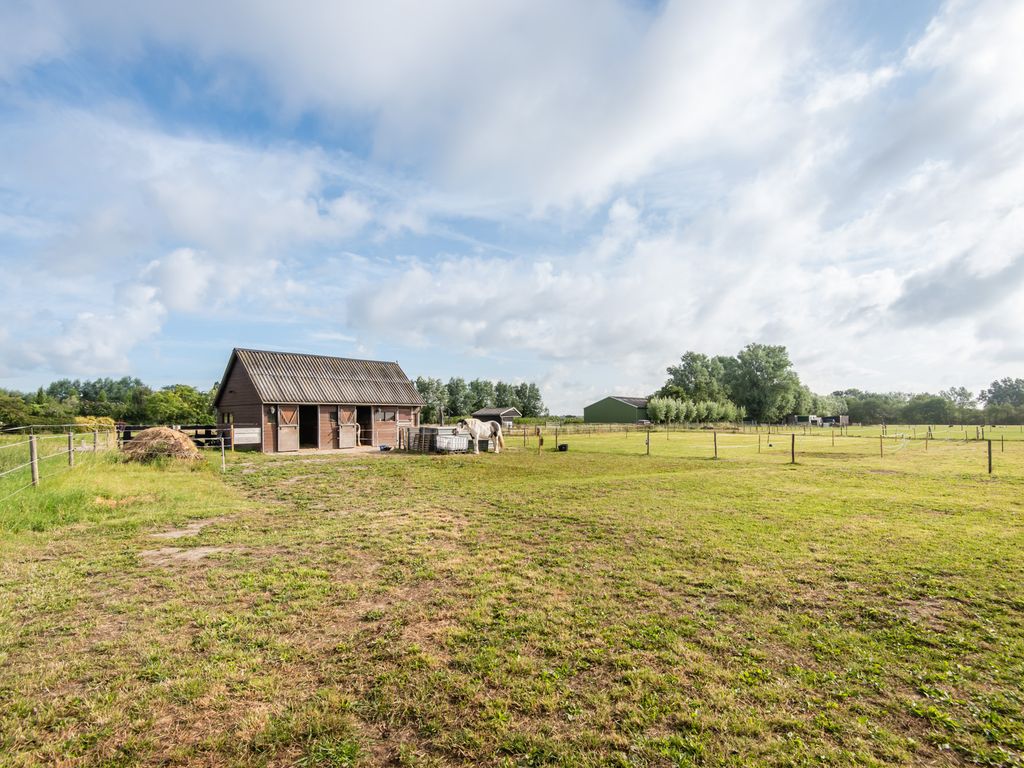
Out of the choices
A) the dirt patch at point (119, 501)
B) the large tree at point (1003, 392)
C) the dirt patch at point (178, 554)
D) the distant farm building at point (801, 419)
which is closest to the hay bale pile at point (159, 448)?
the dirt patch at point (119, 501)

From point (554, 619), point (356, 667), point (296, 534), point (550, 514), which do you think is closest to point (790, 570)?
point (554, 619)

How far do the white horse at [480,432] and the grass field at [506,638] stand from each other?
16.9 m

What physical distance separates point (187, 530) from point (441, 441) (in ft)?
58.7

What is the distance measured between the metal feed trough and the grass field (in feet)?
53.3

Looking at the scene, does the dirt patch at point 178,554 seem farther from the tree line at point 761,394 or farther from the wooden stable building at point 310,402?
the tree line at point 761,394

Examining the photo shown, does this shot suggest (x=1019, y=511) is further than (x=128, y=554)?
Yes

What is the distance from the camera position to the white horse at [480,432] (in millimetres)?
27328

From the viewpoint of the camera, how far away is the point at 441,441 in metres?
26.8

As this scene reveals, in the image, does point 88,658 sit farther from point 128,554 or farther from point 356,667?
point 128,554

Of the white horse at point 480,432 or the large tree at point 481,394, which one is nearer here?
the white horse at point 480,432

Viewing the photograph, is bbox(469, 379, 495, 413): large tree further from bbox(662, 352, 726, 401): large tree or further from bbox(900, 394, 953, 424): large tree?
bbox(900, 394, 953, 424): large tree

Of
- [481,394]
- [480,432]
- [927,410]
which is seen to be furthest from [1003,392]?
[480,432]

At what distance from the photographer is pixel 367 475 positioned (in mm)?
17406

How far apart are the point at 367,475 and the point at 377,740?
1475cm
